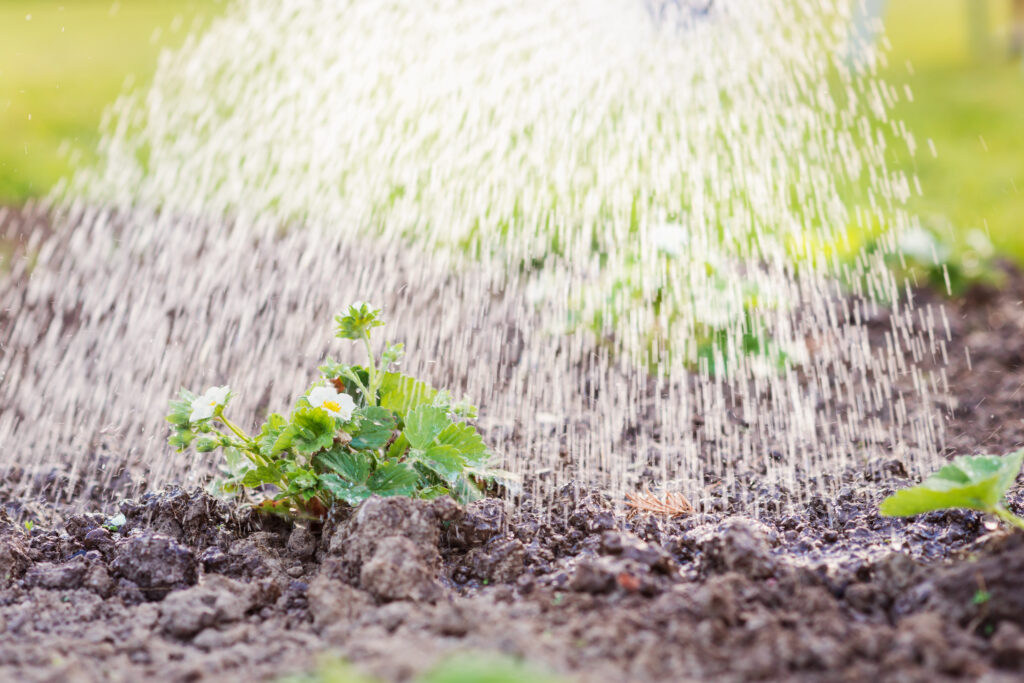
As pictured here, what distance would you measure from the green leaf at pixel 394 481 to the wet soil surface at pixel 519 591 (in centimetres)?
10

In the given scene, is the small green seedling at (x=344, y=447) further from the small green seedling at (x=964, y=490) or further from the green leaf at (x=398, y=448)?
the small green seedling at (x=964, y=490)

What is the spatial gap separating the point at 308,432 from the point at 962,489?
122 cm

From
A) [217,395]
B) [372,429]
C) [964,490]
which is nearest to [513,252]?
[372,429]

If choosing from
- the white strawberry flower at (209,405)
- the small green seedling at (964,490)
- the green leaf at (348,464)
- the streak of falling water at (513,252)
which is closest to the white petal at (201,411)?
the white strawberry flower at (209,405)

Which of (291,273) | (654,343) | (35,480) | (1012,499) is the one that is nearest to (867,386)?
(654,343)

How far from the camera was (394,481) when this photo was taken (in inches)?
79.9

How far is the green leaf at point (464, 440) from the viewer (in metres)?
2.04

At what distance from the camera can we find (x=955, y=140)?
6.29 m

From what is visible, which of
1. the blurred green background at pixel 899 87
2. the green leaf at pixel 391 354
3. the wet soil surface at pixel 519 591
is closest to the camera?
the wet soil surface at pixel 519 591

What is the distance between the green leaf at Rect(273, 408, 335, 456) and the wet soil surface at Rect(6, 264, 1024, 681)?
0.17 metres

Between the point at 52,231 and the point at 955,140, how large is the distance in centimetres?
529

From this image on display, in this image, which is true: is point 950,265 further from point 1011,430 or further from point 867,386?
point 1011,430

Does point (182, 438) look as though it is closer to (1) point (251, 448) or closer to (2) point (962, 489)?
(1) point (251, 448)

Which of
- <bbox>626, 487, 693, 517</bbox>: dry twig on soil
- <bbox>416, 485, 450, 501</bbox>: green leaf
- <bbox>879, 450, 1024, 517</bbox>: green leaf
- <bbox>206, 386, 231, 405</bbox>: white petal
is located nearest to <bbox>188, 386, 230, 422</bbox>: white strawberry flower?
<bbox>206, 386, 231, 405</bbox>: white petal
